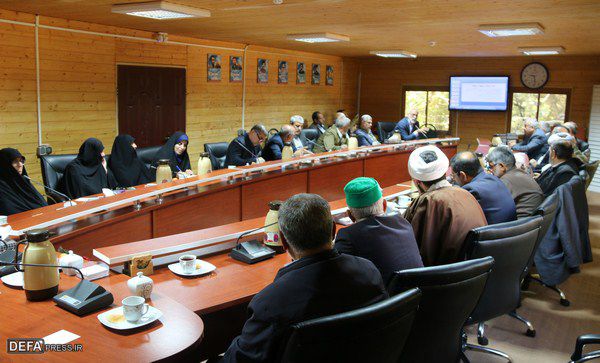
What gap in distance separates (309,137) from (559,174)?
4346mm

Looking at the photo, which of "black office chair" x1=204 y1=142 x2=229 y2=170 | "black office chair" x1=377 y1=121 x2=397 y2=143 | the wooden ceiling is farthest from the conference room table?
"black office chair" x1=377 y1=121 x2=397 y2=143

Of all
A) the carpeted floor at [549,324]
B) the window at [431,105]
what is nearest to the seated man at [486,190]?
the carpeted floor at [549,324]

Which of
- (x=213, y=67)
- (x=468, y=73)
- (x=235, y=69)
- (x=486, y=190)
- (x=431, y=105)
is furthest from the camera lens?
(x=431, y=105)

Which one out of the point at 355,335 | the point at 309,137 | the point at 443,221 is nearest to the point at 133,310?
the point at 355,335

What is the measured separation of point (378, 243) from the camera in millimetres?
2166

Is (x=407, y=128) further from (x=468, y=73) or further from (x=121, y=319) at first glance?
(x=121, y=319)

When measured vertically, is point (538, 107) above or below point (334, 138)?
above

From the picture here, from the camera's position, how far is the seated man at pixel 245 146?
5.80m

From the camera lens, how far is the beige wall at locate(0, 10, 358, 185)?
5.60 m

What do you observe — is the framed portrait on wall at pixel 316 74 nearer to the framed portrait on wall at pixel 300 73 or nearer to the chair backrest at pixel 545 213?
the framed portrait on wall at pixel 300 73

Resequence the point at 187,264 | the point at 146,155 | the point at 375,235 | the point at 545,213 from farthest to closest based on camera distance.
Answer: the point at 146,155, the point at 545,213, the point at 187,264, the point at 375,235

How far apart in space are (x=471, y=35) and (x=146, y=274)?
18.4ft

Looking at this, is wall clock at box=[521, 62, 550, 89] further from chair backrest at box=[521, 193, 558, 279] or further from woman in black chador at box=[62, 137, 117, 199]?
woman in black chador at box=[62, 137, 117, 199]

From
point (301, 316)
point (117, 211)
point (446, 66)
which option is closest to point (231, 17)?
point (117, 211)
